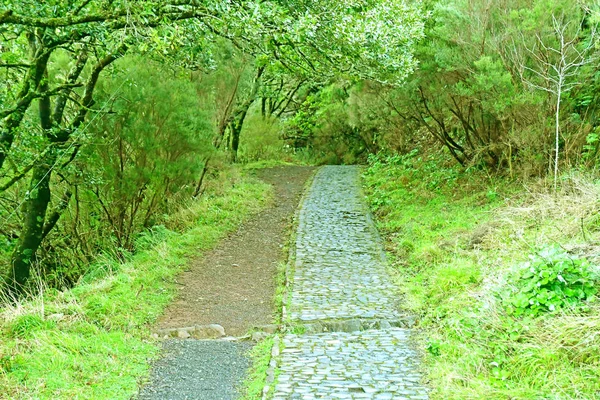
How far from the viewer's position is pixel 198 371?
6.51 metres

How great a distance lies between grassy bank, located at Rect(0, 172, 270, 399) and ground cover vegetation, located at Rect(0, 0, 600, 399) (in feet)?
0.14

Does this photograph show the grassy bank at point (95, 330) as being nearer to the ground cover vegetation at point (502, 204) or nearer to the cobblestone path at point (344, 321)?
the cobblestone path at point (344, 321)

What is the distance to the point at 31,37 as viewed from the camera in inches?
388

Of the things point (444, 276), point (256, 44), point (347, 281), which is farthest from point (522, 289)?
point (256, 44)

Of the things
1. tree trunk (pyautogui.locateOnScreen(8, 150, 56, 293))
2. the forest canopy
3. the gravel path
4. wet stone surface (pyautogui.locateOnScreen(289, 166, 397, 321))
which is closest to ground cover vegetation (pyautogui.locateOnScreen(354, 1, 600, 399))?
wet stone surface (pyautogui.locateOnScreen(289, 166, 397, 321))

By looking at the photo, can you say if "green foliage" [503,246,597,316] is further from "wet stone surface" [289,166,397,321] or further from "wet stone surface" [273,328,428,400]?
"wet stone surface" [289,166,397,321]

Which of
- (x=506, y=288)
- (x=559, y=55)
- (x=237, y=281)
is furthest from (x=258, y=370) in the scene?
(x=559, y=55)

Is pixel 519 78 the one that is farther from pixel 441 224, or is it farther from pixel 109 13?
pixel 109 13

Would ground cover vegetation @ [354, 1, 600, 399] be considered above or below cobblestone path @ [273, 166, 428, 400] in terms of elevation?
above

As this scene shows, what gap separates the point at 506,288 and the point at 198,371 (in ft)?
11.6

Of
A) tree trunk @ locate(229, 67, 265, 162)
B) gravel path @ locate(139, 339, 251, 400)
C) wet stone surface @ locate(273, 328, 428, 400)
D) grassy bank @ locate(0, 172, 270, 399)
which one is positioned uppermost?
tree trunk @ locate(229, 67, 265, 162)

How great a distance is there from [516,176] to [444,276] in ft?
16.1

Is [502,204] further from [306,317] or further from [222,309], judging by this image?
[222,309]

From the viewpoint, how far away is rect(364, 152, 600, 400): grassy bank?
521 centimetres
